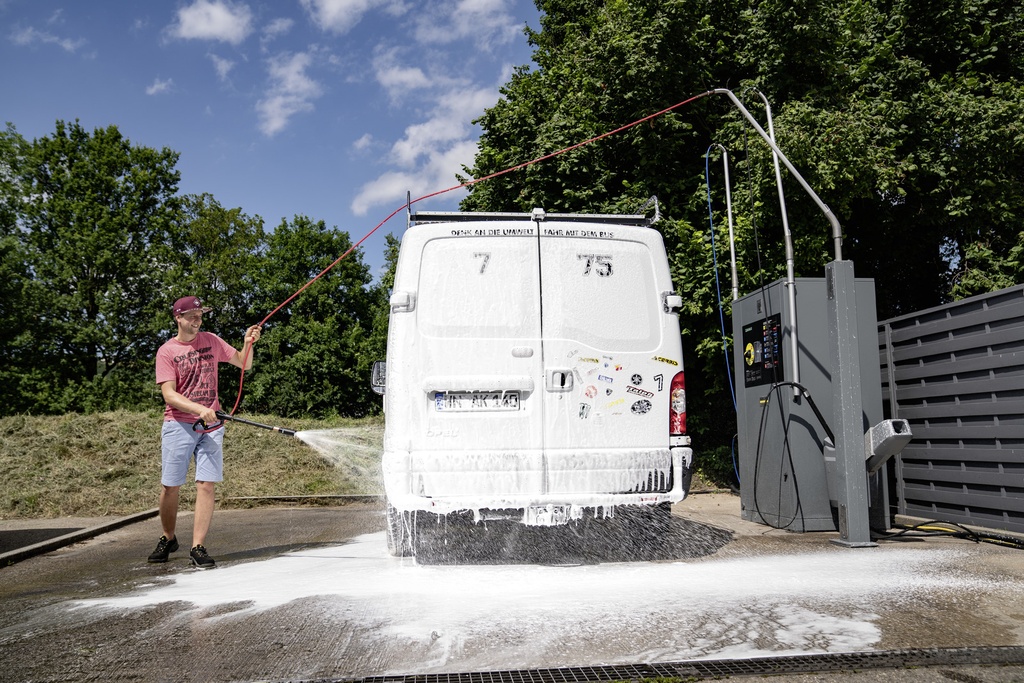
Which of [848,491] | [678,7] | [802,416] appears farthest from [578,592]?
[678,7]

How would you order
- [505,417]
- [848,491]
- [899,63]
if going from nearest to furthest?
[505,417]
[848,491]
[899,63]

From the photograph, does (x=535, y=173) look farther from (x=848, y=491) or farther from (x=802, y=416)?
(x=848, y=491)

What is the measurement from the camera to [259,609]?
188 inches

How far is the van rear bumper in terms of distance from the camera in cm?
567

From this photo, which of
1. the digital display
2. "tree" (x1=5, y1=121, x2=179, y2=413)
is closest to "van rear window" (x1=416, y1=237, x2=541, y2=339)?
the digital display

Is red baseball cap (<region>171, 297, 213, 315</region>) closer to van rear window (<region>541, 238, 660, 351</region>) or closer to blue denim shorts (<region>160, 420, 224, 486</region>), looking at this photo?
blue denim shorts (<region>160, 420, 224, 486</region>)

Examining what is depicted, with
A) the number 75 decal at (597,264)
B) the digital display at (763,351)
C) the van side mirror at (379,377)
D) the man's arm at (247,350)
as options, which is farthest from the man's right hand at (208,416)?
the digital display at (763,351)

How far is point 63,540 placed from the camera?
8141mm

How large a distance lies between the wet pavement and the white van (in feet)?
2.16

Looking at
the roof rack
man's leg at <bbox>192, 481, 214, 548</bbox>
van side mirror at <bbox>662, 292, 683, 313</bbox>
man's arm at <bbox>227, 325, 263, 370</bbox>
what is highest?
the roof rack

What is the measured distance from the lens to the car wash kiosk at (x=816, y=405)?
716cm

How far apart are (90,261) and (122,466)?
1110 inches

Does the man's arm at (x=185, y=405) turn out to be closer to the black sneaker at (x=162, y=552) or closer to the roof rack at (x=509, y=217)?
the black sneaker at (x=162, y=552)

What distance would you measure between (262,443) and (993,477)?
11903 millimetres
